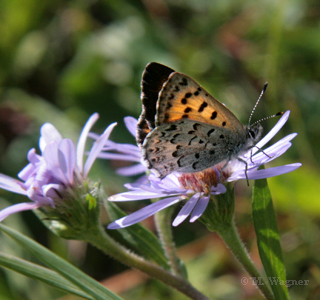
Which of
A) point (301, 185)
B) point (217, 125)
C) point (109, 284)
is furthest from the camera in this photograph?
point (109, 284)

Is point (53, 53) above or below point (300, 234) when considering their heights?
above

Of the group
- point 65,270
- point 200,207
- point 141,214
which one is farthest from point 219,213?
point 65,270

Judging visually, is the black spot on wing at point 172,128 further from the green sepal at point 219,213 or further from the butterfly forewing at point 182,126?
the green sepal at point 219,213

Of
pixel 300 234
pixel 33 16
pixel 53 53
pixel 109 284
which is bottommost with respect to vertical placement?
pixel 109 284

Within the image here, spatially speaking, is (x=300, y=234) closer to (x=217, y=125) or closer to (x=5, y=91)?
(x=217, y=125)

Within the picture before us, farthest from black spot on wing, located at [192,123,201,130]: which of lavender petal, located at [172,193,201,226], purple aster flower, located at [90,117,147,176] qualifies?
purple aster flower, located at [90,117,147,176]

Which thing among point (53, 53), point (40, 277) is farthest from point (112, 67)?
point (40, 277)
